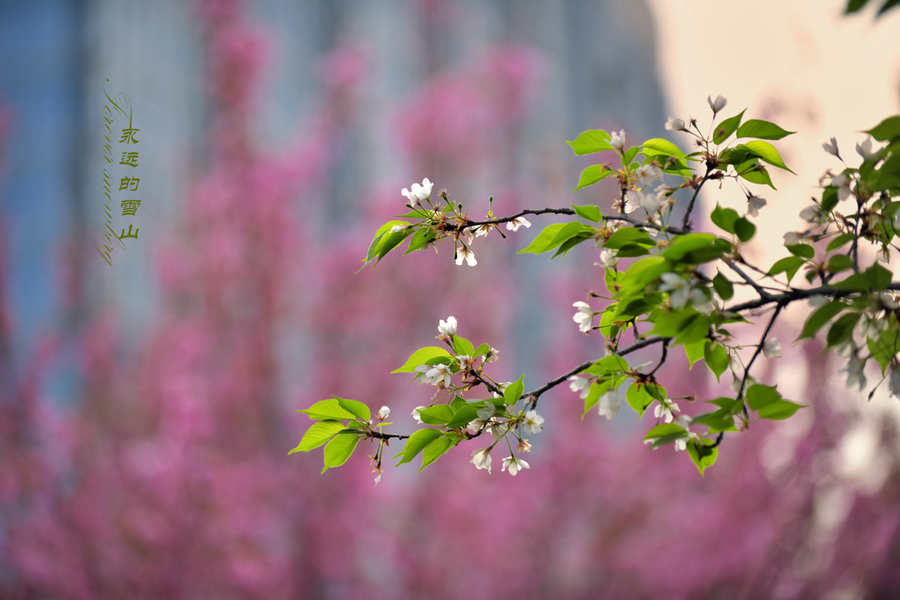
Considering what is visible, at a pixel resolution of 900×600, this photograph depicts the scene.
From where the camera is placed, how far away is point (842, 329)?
414mm

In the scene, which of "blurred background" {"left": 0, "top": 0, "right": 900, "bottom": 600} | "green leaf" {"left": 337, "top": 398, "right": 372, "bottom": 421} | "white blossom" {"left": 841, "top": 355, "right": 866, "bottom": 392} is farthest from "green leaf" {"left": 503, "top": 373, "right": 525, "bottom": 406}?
"blurred background" {"left": 0, "top": 0, "right": 900, "bottom": 600}

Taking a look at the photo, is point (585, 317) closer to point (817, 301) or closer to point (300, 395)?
point (817, 301)

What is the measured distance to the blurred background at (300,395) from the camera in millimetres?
1969

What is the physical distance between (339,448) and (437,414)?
0.28ft

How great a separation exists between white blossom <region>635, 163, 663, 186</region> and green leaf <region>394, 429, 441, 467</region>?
0.86 ft

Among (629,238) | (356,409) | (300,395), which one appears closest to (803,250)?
(629,238)

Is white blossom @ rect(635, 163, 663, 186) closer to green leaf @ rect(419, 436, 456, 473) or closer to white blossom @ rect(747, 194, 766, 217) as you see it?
white blossom @ rect(747, 194, 766, 217)

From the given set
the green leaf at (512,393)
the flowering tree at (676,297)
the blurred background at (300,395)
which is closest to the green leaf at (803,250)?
the flowering tree at (676,297)

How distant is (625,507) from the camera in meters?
2.20

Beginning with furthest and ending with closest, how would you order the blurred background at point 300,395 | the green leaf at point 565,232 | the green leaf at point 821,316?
the blurred background at point 300,395, the green leaf at point 565,232, the green leaf at point 821,316

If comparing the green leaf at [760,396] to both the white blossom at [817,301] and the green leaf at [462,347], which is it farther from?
the green leaf at [462,347]

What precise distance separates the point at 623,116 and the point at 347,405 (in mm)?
3586

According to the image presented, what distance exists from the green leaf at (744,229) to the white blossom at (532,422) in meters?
0.18

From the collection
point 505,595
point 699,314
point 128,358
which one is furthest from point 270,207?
point 699,314
